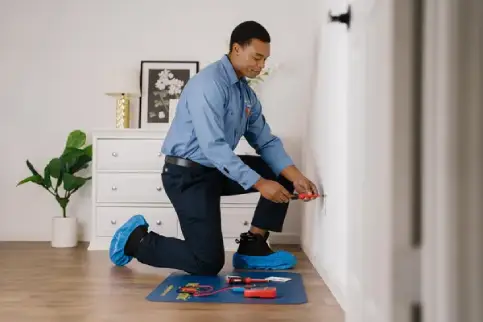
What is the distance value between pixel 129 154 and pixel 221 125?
1.08m

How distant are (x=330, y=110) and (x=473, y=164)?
1.74 meters

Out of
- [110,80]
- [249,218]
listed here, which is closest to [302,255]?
[249,218]

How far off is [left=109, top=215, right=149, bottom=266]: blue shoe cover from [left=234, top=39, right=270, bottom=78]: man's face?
30.5 inches

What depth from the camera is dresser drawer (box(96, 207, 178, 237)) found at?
10.5 ft

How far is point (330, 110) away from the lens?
2273 mm

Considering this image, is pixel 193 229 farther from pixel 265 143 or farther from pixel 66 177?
→ pixel 66 177

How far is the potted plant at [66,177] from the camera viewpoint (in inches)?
130

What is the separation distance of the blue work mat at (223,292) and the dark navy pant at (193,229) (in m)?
0.06

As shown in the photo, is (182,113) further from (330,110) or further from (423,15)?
(423,15)

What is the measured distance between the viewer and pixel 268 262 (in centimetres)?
252

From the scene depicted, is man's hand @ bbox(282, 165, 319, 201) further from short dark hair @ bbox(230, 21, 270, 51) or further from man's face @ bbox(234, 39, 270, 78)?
short dark hair @ bbox(230, 21, 270, 51)

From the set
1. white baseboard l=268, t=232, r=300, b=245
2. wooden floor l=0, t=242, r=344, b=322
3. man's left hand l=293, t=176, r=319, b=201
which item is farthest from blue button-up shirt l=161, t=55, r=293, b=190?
white baseboard l=268, t=232, r=300, b=245

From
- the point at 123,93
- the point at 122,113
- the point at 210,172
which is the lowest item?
the point at 210,172

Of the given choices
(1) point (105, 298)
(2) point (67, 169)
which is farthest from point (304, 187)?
(2) point (67, 169)
